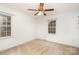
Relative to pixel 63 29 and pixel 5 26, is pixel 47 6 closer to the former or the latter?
pixel 63 29

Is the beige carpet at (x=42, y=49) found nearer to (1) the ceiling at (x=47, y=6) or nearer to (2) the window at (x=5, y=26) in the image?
(2) the window at (x=5, y=26)

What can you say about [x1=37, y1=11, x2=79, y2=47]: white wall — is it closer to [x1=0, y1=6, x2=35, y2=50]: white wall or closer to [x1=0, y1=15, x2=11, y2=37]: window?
[x1=0, y1=6, x2=35, y2=50]: white wall

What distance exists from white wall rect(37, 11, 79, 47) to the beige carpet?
0.31 ft

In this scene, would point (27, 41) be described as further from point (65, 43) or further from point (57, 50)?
point (65, 43)

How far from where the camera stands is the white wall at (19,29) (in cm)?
131

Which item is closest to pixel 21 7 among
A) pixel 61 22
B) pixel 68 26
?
pixel 61 22

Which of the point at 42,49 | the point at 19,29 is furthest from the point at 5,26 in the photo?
the point at 42,49

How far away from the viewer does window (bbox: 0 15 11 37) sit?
128 cm

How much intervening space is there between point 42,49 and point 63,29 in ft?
1.85

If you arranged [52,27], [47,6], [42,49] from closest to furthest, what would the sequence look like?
[47,6]
[42,49]
[52,27]

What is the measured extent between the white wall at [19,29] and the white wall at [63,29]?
0.56 ft

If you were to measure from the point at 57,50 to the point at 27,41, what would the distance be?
0.60m

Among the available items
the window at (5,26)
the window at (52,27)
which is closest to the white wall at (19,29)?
the window at (5,26)

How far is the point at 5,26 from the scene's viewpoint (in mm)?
1323
